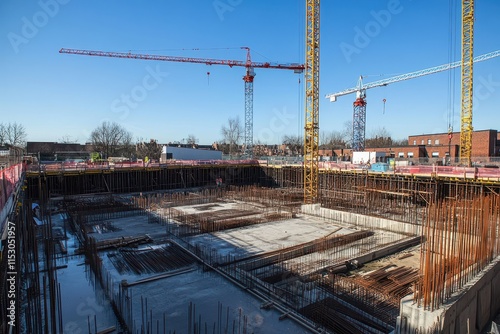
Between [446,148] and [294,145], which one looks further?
[294,145]

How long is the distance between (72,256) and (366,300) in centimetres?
1022

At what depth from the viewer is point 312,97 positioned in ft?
70.2

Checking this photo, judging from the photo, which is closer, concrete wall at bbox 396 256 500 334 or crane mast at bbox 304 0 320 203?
concrete wall at bbox 396 256 500 334

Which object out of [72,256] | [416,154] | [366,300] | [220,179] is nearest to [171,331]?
[366,300]

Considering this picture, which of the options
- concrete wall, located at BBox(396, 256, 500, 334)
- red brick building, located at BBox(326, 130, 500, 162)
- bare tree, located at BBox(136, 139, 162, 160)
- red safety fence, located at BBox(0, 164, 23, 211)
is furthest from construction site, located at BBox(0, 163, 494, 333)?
bare tree, located at BBox(136, 139, 162, 160)

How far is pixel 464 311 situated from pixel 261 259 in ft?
20.2

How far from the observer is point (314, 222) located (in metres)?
17.3

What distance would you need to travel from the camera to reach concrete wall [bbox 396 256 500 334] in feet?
18.8

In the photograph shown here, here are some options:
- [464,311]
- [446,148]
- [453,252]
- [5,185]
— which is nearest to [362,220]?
[453,252]

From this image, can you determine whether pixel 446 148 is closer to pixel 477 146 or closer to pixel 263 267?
pixel 477 146

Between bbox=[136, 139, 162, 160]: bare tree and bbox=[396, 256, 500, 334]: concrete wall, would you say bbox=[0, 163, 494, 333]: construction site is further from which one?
bbox=[136, 139, 162, 160]: bare tree

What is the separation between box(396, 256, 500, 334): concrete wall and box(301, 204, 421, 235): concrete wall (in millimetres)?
6283

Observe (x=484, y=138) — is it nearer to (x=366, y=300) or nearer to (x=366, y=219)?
(x=366, y=219)

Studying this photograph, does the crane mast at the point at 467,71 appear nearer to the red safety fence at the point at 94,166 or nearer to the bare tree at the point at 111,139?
the red safety fence at the point at 94,166
